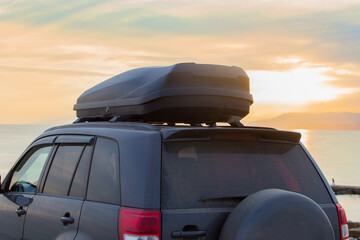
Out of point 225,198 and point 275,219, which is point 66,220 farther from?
point 275,219

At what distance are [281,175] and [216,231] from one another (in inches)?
31.4

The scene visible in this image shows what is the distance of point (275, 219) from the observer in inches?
172

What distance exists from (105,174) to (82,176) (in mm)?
410

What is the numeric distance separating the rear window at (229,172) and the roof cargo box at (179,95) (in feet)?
3.80

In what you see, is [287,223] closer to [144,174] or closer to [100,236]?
[144,174]

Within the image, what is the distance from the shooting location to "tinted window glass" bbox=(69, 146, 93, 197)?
17.1ft

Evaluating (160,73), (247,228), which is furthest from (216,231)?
(160,73)

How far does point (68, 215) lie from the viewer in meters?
5.25

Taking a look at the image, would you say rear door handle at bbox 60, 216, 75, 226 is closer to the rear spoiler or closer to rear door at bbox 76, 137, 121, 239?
rear door at bbox 76, 137, 121, 239

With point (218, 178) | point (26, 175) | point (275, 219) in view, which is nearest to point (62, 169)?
point (26, 175)

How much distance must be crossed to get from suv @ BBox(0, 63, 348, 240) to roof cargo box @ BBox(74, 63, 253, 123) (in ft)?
0.04

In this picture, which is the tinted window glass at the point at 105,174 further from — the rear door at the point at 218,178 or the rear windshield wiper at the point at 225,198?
the rear windshield wiper at the point at 225,198

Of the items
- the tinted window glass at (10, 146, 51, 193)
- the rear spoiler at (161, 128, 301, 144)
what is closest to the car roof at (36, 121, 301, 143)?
the rear spoiler at (161, 128, 301, 144)

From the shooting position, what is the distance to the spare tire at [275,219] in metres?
4.33
